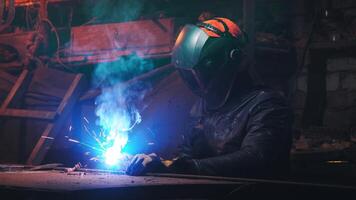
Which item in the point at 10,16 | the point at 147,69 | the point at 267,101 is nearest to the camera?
the point at 267,101

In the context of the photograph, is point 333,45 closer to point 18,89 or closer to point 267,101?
point 267,101

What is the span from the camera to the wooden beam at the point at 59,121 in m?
7.54

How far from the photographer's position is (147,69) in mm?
7672

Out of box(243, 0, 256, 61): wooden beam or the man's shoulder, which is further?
box(243, 0, 256, 61): wooden beam

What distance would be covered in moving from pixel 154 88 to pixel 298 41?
215 centimetres

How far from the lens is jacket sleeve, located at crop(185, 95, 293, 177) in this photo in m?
3.91

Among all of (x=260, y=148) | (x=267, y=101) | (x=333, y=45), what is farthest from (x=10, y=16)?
(x=260, y=148)

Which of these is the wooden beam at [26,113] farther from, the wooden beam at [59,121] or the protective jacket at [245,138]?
the protective jacket at [245,138]

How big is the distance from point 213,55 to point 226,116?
0.58 m

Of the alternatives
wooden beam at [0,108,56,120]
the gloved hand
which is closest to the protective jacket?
the gloved hand

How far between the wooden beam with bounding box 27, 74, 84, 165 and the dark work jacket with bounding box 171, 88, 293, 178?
3.49 metres

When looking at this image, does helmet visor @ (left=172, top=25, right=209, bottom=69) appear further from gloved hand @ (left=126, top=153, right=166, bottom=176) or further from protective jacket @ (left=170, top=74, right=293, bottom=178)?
gloved hand @ (left=126, top=153, right=166, bottom=176)

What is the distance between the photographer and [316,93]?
672 centimetres

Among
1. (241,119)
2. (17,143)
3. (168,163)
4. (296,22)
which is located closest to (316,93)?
(296,22)
